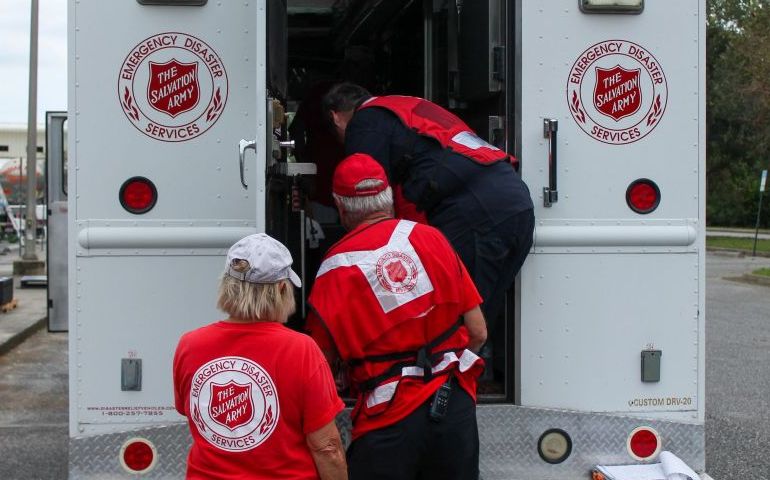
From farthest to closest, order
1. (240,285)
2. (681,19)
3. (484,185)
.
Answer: (681,19), (484,185), (240,285)

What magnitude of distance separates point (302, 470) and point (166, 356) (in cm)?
111

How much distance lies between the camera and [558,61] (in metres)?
3.74

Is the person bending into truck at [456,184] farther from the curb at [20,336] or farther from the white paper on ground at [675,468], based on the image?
the curb at [20,336]

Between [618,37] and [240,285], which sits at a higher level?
[618,37]

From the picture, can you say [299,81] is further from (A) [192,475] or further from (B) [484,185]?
(A) [192,475]

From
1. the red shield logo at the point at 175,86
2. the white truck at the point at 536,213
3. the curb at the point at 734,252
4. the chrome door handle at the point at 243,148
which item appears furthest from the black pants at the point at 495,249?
the curb at the point at 734,252

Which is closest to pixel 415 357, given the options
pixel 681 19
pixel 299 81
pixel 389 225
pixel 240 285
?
pixel 389 225

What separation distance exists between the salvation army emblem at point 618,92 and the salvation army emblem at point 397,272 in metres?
1.08

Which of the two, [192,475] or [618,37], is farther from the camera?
[618,37]

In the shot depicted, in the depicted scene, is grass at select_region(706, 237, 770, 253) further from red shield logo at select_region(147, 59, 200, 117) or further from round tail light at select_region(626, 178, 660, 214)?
red shield logo at select_region(147, 59, 200, 117)

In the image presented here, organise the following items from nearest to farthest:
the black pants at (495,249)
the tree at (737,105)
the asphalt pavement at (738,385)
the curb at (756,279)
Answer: the black pants at (495,249) → the asphalt pavement at (738,385) → the curb at (756,279) → the tree at (737,105)

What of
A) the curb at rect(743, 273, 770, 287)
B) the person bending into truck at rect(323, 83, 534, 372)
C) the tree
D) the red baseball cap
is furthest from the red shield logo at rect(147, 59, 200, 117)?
the tree

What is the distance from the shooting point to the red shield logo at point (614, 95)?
3760 mm

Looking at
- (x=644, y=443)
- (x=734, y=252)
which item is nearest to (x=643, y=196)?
(x=644, y=443)
